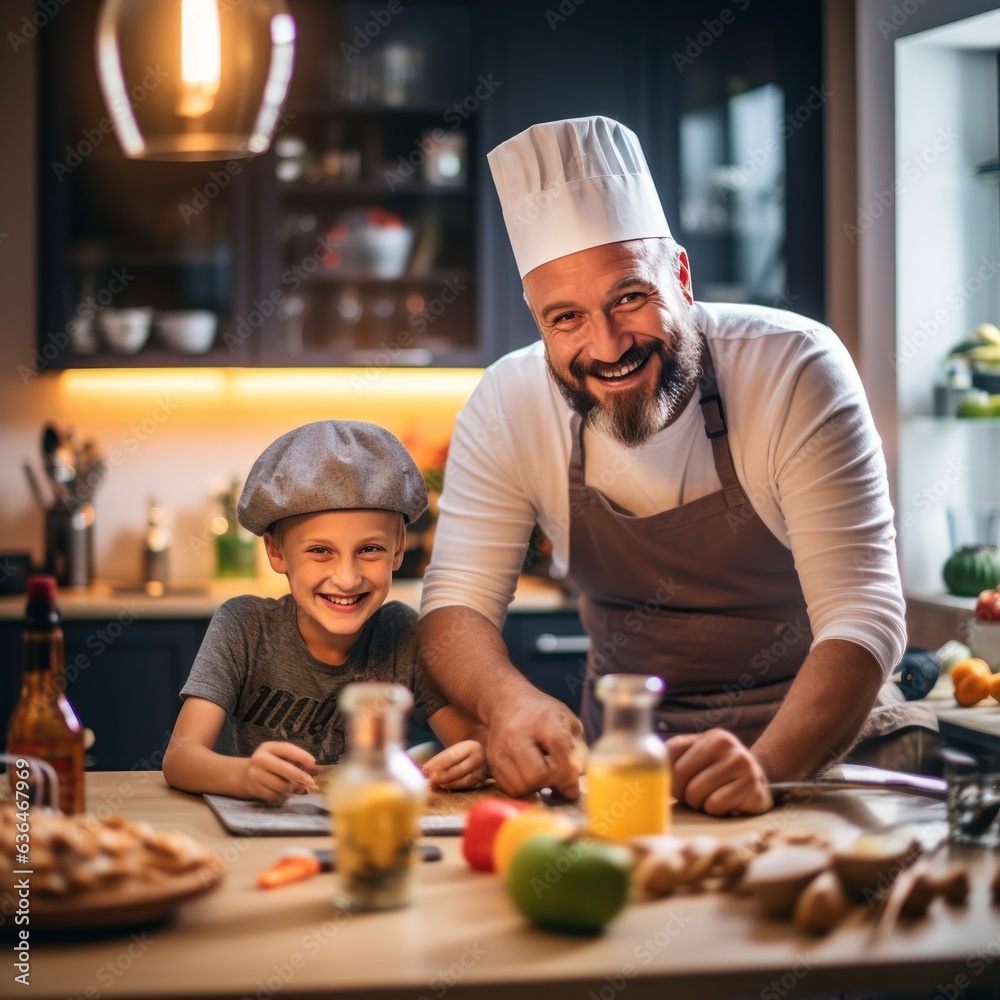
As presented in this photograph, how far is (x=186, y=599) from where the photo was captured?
10.8ft

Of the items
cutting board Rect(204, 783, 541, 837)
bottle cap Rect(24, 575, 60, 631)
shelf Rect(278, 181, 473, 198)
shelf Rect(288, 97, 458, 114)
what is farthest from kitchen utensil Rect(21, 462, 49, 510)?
bottle cap Rect(24, 575, 60, 631)

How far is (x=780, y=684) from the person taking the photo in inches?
70.4

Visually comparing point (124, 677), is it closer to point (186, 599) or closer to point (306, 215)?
point (186, 599)

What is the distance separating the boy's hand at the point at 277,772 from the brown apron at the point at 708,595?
26.0 inches

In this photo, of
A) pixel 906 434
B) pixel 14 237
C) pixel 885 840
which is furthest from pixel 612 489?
pixel 14 237

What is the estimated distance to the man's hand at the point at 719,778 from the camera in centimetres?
125

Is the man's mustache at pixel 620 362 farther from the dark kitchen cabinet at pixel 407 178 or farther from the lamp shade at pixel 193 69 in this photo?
the dark kitchen cabinet at pixel 407 178

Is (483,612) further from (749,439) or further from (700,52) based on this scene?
(700,52)

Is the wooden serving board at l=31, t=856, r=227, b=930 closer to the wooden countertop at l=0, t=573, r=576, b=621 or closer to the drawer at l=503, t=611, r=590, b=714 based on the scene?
the wooden countertop at l=0, t=573, r=576, b=621

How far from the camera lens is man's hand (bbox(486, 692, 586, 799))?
4.43 feet

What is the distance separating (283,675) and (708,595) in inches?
23.3

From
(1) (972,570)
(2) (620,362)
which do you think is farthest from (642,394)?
(1) (972,570)

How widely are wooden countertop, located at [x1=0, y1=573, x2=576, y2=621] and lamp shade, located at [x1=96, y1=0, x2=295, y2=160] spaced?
1785mm

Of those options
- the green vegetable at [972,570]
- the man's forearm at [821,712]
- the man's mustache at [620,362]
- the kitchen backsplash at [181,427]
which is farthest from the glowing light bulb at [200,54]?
the kitchen backsplash at [181,427]
